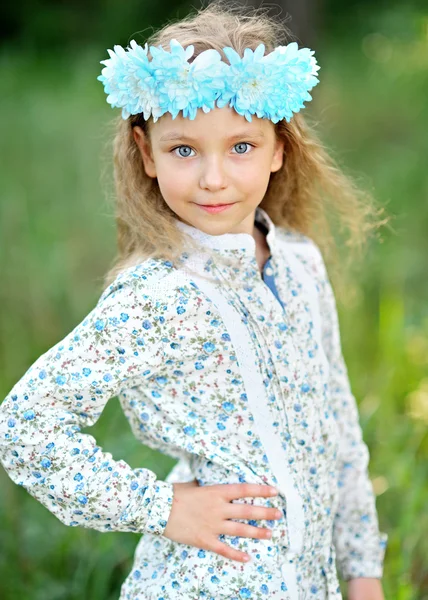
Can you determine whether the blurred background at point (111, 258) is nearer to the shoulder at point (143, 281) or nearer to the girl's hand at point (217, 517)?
the shoulder at point (143, 281)

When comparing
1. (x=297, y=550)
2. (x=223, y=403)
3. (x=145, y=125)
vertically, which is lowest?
(x=297, y=550)

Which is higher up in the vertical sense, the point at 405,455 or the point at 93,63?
the point at 93,63

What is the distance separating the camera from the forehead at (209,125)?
1.49 meters

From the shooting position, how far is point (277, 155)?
1723 millimetres

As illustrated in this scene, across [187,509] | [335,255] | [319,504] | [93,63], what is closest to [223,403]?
[187,509]

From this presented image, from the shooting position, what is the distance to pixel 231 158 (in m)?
1.53

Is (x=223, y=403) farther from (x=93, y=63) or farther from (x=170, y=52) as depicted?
(x=93, y=63)

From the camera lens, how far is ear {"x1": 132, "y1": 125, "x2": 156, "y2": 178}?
1.65 m

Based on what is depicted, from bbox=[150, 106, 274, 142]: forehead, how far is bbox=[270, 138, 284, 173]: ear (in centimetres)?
19

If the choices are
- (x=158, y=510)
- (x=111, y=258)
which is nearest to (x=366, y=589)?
(x=158, y=510)

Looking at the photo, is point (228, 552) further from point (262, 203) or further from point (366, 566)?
point (262, 203)

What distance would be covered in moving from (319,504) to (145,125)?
34.0 inches

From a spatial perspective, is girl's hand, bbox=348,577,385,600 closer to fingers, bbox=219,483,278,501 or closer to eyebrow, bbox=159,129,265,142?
fingers, bbox=219,483,278,501

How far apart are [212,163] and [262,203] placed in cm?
48
